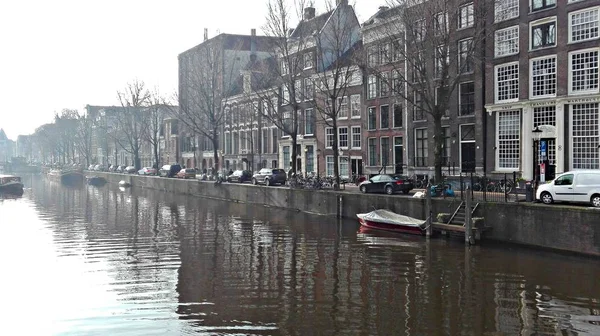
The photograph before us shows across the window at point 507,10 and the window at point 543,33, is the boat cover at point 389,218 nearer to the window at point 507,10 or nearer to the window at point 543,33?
Result: the window at point 543,33

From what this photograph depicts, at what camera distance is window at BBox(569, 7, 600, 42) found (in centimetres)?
3809

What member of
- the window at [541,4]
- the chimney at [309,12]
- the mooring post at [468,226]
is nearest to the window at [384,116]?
the chimney at [309,12]

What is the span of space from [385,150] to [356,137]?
4968mm

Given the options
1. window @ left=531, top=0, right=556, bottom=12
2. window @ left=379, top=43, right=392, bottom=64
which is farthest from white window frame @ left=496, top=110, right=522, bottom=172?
window @ left=379, top=43, right=392, bottom=64

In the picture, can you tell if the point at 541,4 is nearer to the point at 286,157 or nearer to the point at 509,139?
the point at 509,139

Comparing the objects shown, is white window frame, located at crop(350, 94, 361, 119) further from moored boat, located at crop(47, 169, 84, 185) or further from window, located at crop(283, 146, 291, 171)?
moored boat, located at crop(47, 169, 84, 185)

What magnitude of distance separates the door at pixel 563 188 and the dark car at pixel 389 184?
46.2ft

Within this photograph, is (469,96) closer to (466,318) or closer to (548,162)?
(548,162)

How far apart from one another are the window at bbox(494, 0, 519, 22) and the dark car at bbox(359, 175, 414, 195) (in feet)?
45.1

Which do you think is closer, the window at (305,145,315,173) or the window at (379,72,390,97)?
the window at (379,72,390,97)

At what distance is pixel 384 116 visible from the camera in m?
57.6

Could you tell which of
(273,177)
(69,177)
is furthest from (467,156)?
(69,177)

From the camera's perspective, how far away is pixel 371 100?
59.0m

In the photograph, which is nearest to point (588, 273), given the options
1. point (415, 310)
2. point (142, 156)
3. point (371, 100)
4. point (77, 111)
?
point (415, 310)
